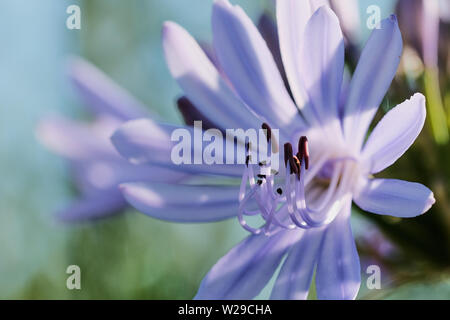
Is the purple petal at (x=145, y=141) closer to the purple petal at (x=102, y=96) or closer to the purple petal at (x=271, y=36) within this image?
the purple petal at (x=271, y=36)

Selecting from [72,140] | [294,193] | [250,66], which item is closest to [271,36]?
[250,66]

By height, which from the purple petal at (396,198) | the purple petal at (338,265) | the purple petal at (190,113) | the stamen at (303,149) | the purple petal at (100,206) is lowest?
the purple petal at (338,265)

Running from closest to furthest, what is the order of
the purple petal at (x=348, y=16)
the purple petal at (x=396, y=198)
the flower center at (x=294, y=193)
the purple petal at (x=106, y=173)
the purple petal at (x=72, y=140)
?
the purple petal at (x=396, y=198)
the flower center at (x=294, y=193)
the purple petal at (x=348, y=16)
the purple petal at (x=106, y=173)
the purple petal at (x=72, y=140)

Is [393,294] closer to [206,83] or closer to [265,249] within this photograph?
[265,249]

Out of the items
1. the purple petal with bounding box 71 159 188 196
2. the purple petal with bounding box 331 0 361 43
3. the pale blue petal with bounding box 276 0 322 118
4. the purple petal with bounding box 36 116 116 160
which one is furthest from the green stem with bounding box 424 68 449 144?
the purple petal with bounding box 36 116 116 160

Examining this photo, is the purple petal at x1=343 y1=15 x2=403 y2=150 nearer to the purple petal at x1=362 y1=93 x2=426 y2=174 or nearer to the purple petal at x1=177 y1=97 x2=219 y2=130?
the purple petal at x1=362 y1=93 x2=426 y2=174

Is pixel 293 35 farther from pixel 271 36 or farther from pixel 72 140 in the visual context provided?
pixel 72 140

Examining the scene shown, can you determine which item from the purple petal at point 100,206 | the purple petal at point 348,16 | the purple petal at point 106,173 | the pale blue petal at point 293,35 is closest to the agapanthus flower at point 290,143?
the pale blue petal at point 293,35
